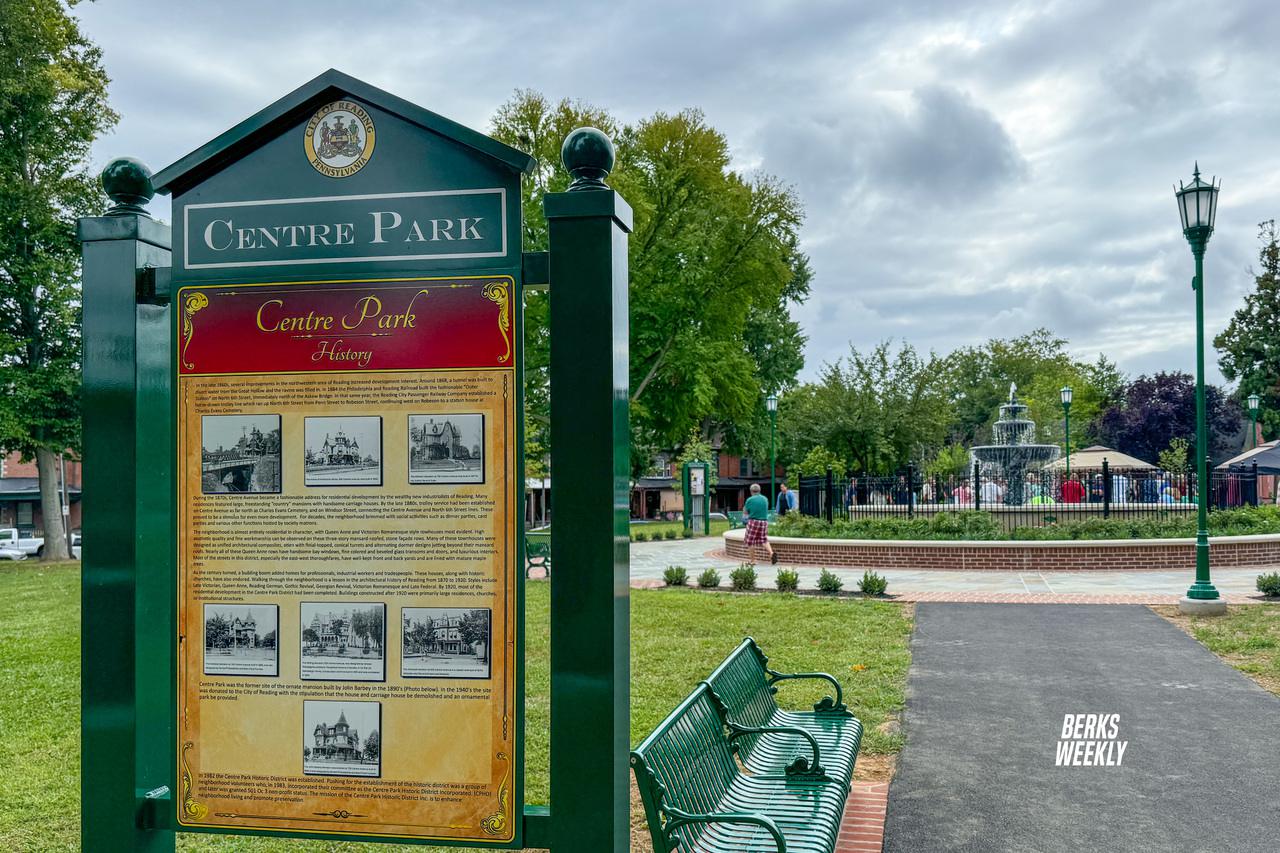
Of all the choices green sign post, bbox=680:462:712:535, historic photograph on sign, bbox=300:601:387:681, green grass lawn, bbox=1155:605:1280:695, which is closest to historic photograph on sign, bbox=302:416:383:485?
historic photograph on sign, bbox=300:601:387:681

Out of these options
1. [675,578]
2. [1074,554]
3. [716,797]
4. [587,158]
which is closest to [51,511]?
[675,578]

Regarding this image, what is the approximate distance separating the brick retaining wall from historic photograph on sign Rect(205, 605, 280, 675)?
1803 centimetres

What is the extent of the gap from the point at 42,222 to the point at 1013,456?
2793 cm

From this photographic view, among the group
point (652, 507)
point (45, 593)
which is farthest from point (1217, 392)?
point (45, 593)

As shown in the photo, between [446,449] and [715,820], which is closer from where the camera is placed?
[446,449]

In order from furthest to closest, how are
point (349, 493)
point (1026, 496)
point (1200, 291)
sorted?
point (1026, 496)
point (1200, 291)
point (349, 493)

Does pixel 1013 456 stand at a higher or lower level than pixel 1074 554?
higher

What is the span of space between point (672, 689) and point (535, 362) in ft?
74.9

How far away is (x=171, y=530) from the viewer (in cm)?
329

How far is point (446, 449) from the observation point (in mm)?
3096

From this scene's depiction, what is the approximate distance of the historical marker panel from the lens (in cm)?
304

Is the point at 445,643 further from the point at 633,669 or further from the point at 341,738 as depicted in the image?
the point at 633,669

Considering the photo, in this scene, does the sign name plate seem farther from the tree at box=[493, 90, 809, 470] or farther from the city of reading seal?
the tree at box=[493, 90, 809, 470]

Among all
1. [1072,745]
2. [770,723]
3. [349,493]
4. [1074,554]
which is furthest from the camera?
[1074,554]
